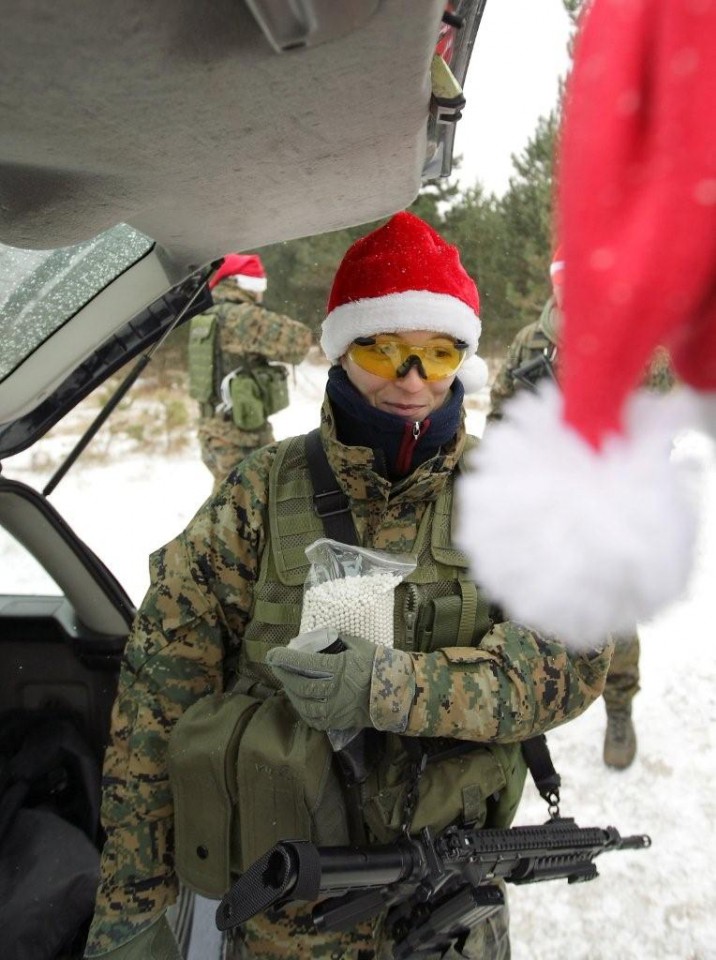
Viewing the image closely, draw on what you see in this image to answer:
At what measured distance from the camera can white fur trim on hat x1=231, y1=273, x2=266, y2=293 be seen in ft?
20.1

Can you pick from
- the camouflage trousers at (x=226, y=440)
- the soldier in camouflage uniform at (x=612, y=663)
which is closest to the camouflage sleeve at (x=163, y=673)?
the soldier in camouflage uniform at (x=612, y=663)

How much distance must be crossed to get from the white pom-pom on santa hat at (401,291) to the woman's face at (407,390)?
37 millimetres

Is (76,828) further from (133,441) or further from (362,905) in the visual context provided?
(133,441)

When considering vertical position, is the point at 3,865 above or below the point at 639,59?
below

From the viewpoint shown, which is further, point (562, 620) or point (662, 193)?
point (562, 620)

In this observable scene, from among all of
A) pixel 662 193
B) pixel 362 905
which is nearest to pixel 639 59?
pixel 662 193

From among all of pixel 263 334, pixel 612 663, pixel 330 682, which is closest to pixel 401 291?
pixel 330 682

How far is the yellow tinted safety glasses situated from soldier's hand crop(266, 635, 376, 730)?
0.57 metres

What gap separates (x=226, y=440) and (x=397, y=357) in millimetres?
5158

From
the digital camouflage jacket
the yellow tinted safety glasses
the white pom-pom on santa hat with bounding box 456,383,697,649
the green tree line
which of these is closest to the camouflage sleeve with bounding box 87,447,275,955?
the digital camouflage jacket

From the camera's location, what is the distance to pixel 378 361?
1451 mm

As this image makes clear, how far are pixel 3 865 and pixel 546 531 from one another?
208 cm

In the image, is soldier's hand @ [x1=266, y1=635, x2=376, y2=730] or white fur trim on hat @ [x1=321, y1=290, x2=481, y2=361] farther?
white fur trim on hat @ [x1=321, y1=290, x2=481, y2=361]

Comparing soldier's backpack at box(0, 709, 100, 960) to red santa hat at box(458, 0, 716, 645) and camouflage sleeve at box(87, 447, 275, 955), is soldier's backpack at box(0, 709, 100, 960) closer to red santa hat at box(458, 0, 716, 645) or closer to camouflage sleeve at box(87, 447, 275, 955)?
camouflage sleeve at box(87, 447, 275, 955)
